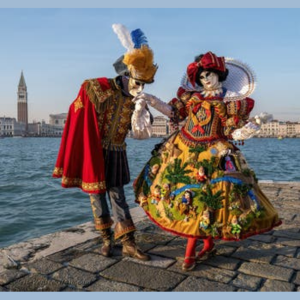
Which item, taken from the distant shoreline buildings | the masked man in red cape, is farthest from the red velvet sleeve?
the distant shoreline buildings

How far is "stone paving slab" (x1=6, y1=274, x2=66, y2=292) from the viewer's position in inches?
136

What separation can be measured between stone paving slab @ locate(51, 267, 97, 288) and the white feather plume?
85.4 inches

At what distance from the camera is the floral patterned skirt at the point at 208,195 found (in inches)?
148

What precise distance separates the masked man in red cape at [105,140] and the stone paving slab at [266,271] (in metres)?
1.04

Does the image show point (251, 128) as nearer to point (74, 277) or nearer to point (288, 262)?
point (288, 262)

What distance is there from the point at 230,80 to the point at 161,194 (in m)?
1.47

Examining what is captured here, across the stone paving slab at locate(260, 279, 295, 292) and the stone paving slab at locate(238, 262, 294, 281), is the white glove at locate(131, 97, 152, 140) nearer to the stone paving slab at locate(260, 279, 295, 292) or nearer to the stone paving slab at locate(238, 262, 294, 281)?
the stone paving slab at locate(238, 262, 294, 281)

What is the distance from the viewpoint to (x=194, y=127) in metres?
4.08

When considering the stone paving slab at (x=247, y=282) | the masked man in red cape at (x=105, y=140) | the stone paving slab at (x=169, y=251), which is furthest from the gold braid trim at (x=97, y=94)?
the stone paving slab at (x=247, y=282)

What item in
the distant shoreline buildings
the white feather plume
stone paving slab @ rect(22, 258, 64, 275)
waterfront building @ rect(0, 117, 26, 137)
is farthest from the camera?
waterfront building @ rect(0, 117, 26, 137)

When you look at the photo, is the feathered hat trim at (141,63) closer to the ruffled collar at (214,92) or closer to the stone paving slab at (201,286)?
the ruffled collar at (214,92)

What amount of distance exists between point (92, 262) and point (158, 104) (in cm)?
174

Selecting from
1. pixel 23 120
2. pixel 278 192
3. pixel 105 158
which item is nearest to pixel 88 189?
pixel 105 158

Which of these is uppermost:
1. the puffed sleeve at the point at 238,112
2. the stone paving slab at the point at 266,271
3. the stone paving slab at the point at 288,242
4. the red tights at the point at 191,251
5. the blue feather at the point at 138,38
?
the blue feather at the point at 138,38
